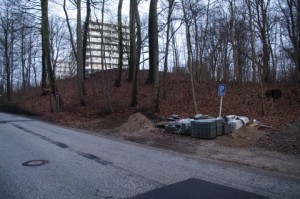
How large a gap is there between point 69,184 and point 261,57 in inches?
1121

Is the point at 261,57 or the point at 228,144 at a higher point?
the point at 261,57

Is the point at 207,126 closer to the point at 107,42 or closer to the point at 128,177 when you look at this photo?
the point at 128,177

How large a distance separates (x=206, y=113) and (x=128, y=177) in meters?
13.2

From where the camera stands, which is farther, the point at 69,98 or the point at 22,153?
the point at 69,98

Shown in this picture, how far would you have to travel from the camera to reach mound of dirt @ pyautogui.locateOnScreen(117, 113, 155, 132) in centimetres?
1562

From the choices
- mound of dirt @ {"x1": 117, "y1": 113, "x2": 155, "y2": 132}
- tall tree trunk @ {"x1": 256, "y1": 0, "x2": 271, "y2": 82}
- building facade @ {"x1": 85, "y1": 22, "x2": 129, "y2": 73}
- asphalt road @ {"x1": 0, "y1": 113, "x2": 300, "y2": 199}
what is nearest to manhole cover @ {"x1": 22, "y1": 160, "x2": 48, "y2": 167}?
asphalt road @ {"x1": 0, "y1": 113, "x2": 300, "y2": 199}

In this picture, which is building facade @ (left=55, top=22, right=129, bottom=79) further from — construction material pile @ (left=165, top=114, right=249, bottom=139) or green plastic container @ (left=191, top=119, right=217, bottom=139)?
green plastic container @ (left=191, top=119, right=217, bottom=139)

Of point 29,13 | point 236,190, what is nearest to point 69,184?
point 236,190

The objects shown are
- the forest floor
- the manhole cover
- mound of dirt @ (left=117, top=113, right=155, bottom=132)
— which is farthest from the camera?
mound of dirt @ (left=117, top=113, right=155, bottom=132)

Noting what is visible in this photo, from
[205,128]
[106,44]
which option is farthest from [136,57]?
[106,44]

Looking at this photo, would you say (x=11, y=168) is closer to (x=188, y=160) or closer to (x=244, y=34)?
(x=188, y=160)

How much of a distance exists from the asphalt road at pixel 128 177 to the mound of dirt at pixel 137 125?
17.5 feet

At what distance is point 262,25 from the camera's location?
1172 inches

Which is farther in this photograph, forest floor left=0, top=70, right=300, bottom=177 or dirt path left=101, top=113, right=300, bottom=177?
forest floor left=0, top=70, right=300, bottom=177
